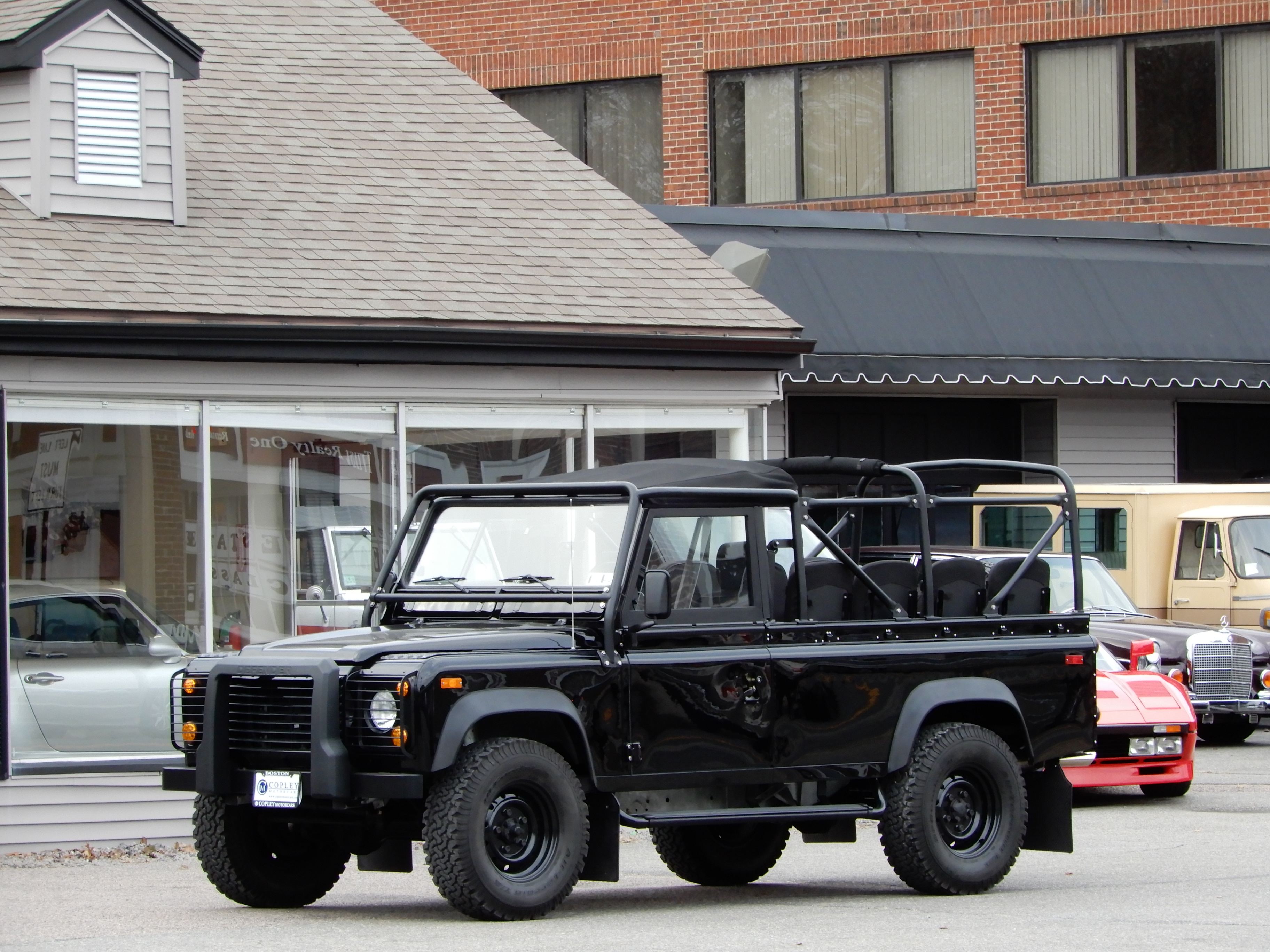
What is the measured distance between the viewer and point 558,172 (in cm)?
1656

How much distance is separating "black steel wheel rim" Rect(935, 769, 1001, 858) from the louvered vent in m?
7.71

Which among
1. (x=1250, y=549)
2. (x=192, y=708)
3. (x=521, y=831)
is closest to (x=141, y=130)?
(x=192, y=708)

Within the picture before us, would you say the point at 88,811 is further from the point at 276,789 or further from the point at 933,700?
the point at 933,700

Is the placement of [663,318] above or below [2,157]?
below

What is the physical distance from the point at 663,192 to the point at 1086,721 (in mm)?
17895

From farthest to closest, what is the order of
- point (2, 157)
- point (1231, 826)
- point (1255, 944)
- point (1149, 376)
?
point (1149, 376) → point (2, 157) → point (1231, 826) → point (1255, 944)

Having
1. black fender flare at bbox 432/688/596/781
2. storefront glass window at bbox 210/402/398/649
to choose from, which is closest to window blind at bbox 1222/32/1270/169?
storefront glass window at bbox 210/402/398/649

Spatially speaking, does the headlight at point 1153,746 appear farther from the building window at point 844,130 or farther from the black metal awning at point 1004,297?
the building window at point 844,130

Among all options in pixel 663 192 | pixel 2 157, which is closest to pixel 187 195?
pixel 2 157

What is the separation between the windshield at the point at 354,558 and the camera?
1405 centimetres

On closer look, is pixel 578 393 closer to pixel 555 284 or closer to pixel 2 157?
pixel 555 284

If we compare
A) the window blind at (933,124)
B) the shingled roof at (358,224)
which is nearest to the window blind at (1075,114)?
the window blind at (933,124)

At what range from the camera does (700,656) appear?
894 centimetres

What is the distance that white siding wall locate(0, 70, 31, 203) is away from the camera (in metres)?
14.0
